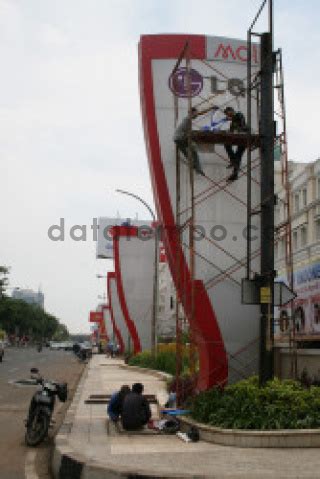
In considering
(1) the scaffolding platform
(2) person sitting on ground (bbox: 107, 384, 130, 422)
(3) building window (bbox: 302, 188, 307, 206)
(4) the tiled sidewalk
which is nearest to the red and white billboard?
(1) the scaffolding platform

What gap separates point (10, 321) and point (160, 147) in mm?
110740

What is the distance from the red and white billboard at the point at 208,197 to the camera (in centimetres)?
1283

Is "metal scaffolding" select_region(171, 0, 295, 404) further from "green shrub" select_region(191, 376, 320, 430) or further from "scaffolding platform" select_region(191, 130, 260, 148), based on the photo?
"green shrub" select_region(191, 376, 320, 430)

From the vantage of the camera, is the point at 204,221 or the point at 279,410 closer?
the point at 279,410

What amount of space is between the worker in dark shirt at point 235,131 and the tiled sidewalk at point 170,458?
215 inches

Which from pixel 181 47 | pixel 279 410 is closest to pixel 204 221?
pixel 181 47

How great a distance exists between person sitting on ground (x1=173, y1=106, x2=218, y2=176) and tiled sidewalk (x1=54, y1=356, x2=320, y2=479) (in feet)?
17.4

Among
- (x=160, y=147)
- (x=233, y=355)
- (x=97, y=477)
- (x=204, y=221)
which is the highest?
(x=160, y=147)

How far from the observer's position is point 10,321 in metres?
119

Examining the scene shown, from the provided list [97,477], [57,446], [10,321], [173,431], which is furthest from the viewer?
[10,321]

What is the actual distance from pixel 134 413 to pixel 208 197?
4725mm

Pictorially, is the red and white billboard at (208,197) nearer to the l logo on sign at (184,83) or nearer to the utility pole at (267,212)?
the l logo on sign at (184,83)

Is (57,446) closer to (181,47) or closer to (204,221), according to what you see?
(204,221)

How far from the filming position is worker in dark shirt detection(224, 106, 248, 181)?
12297mm
